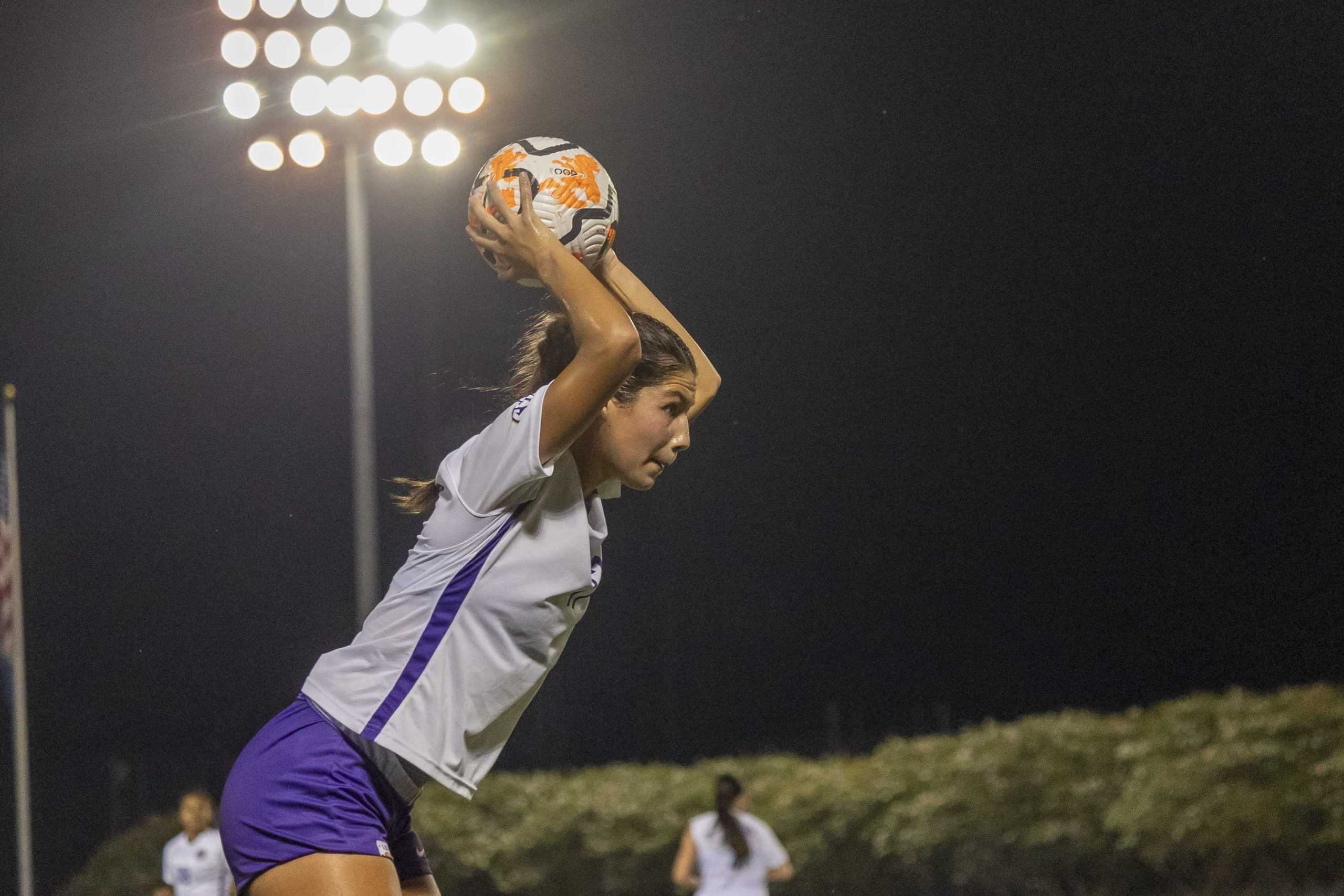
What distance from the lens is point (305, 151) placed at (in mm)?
7148

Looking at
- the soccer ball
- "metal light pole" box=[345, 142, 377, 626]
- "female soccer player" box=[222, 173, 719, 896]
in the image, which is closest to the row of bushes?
"metal light pole" box=[345, 142, 377, 626]

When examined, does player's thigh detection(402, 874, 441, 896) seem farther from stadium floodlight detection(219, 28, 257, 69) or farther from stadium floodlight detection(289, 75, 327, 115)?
stadium floodlight detection(219, 28, 257, 69)

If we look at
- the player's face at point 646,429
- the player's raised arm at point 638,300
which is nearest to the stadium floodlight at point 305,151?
the player's raised arm at point 638,300

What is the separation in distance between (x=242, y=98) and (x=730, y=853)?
15.7 ft

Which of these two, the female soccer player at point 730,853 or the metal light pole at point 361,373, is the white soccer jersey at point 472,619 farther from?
the female soccer player at point 730,853

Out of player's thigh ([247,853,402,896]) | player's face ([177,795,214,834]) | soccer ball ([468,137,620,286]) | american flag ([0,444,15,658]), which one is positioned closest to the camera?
player's thigh ([247,853,402,896])

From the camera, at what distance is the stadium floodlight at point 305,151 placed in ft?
23.4

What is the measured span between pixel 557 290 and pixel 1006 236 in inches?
428

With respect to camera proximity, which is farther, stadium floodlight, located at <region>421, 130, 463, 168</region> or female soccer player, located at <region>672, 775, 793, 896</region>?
female soccer player, located at <region>672, 775, 793, 896</region>

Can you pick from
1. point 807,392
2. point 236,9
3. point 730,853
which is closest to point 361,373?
point 236,9

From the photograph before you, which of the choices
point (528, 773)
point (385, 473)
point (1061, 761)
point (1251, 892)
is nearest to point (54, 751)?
point (385, 473)

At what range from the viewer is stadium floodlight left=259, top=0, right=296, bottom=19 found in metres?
7.12

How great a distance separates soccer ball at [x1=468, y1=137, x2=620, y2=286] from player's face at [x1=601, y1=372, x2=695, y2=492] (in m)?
0.54

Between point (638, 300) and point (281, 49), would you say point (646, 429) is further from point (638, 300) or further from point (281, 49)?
point (281, 49)
